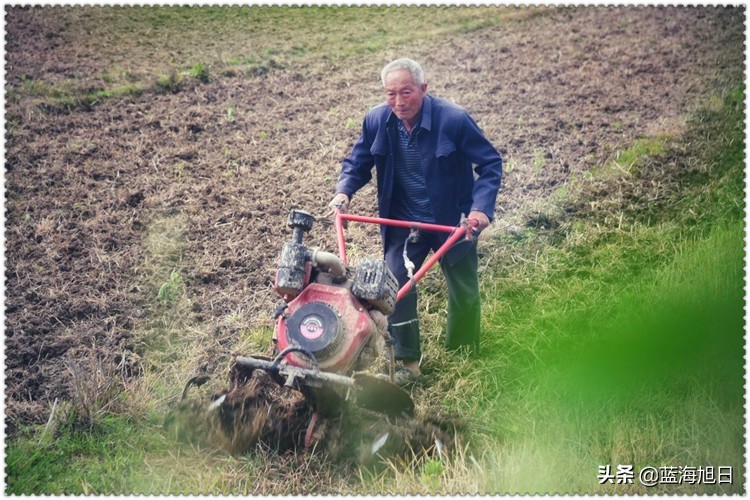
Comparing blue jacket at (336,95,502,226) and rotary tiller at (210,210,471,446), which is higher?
blue jacket at (336,95,502,226)

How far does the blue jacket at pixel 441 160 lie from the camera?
3.67 metres

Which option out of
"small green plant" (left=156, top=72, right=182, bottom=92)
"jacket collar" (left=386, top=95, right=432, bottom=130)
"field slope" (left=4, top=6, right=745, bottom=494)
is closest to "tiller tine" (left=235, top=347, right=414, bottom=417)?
Answer: "field slope" (left=4, top=6, right=745, bottom=494)

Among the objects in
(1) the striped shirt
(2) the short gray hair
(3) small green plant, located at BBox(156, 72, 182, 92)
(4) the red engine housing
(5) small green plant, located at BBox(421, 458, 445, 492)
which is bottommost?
(5) small green plant, located at BBox(421, 458, 445, 492)

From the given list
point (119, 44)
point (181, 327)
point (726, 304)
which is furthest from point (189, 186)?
point (726, 304)

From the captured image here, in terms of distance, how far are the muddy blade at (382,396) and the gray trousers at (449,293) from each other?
1.58 ft

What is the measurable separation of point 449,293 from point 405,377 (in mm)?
535

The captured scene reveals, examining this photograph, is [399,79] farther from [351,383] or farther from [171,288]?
[171,288]

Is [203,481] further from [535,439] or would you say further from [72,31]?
[72,31]

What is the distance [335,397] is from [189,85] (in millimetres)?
6091

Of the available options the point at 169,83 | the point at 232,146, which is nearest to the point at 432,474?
the point at 232,146

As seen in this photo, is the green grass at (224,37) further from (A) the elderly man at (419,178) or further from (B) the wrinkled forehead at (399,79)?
(B) the wrinkled forehead at (399,79)

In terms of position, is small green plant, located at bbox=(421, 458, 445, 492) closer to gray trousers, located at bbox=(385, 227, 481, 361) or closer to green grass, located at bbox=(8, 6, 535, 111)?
gray trousers, located at bbox=(385, 227, 481, 361)

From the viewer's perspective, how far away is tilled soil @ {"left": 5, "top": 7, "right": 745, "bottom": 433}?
4.89m

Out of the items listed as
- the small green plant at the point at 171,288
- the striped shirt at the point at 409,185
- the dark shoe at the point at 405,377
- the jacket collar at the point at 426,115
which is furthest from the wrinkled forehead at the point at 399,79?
the small green plant at the point at 171,288
